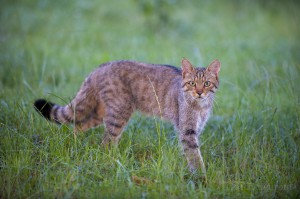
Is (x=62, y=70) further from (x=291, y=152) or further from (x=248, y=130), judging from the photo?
(x=291, y=152)

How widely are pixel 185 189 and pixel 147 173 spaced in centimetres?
53

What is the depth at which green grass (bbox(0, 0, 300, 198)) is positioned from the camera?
15.0 feet

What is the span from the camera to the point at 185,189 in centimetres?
448

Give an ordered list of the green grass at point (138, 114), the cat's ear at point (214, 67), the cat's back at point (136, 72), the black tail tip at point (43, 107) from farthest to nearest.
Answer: the cat's back at point (136, 72), the cat's ear at point (214, 67), the black tail tip at point (43, 107), the green grass at point (138, 114)

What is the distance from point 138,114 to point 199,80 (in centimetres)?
126

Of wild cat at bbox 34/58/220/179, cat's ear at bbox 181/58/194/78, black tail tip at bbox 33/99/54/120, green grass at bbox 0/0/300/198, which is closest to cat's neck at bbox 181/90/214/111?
wild cat at bbox 34/58/220/179

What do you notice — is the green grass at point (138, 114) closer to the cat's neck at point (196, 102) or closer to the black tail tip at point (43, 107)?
the black tail tip at point (43, 107)

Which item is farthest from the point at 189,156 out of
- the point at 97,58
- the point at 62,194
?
the point at 97,58

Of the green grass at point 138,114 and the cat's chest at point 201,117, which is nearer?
the green grass at point 138,114

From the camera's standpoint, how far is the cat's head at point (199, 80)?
5.36 meters

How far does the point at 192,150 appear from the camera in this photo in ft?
17.2

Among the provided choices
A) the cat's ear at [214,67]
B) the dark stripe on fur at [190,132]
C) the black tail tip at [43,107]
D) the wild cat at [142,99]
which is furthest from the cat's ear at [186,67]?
the black tail tip at [43,107]

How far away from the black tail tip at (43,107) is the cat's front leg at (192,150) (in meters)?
1.66

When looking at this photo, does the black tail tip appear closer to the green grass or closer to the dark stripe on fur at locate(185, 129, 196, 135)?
the green grass
